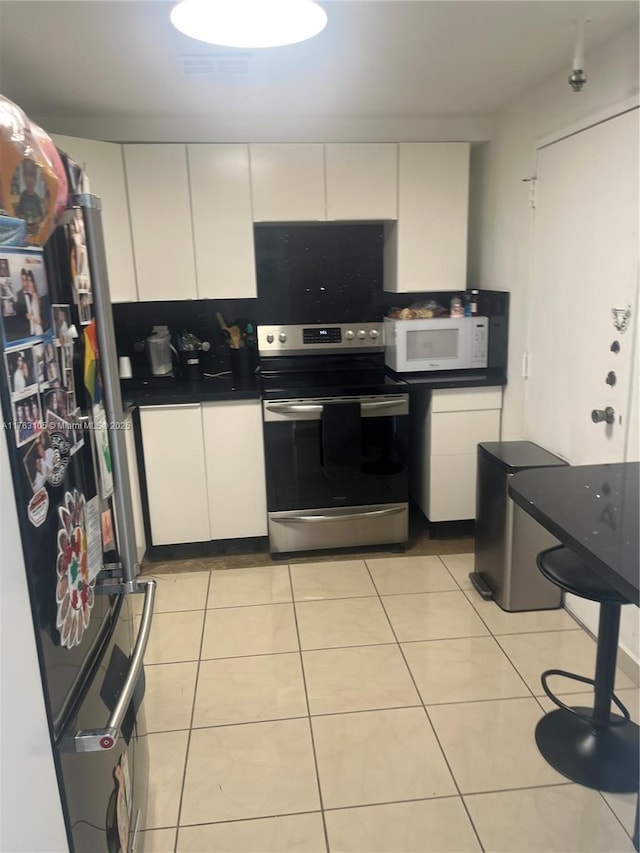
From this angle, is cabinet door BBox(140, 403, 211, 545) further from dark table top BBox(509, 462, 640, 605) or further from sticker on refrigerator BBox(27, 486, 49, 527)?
sticker on refrigerator BBox(27, 486, 49, 527)

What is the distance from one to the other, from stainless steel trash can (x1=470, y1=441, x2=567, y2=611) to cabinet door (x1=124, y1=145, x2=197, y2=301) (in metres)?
1.77

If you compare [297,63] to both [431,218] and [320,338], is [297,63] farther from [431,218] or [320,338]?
[320,338]

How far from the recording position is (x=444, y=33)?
6.88 feet

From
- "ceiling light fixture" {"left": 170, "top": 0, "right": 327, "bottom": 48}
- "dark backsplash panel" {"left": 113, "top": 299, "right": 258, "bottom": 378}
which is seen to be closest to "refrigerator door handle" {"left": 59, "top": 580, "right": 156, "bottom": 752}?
"ceiling light fixture" {"left": 170, "top": 0, "right": 327, "bottom": 48}

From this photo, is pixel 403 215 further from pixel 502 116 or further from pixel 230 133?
pixel 230 133

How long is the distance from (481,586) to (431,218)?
191 centimetres

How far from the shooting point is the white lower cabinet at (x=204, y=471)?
10.1ft

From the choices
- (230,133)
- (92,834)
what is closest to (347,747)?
(92,834)

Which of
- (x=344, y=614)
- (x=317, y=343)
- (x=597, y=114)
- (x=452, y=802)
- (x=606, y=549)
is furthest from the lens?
(x=317, y=343)

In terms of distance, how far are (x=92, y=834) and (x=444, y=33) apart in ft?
8.10

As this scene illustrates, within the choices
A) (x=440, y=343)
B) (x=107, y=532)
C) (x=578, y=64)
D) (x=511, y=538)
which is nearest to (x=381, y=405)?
(x=440, y=343)

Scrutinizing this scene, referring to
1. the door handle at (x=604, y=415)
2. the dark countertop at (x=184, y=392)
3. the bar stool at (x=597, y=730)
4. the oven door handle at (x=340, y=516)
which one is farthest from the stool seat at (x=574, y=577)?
the dark countertop at (x=184, y=392)

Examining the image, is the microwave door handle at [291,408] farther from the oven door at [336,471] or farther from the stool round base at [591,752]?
Result: the stool round base at [591,752]

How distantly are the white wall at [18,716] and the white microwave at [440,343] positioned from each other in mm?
2615
